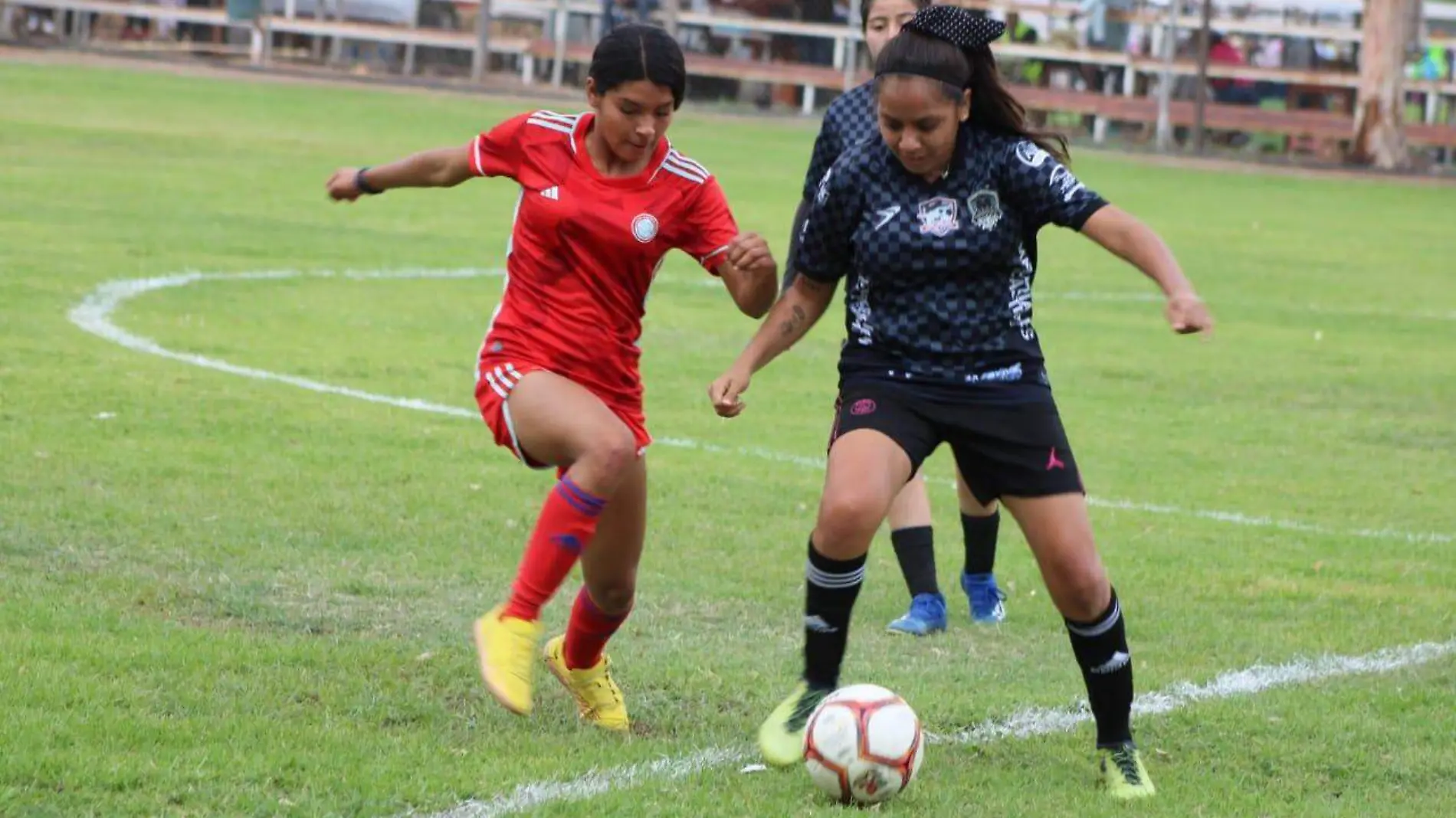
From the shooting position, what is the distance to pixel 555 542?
16.9 ft

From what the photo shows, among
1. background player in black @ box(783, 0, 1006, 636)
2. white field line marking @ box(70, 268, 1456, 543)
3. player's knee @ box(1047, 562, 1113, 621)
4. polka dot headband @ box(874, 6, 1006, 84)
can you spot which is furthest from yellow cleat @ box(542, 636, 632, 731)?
white field line marking @ box(70, 268, 1456, 543)

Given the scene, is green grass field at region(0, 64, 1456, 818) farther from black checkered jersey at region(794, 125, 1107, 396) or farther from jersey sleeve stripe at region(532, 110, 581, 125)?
jersey sleeve stripe at region(532, 110, 581, 125)

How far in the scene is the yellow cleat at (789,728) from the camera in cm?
509

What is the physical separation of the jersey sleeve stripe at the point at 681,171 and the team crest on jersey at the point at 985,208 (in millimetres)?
780

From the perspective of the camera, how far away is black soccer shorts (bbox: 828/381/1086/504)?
16.5 feet

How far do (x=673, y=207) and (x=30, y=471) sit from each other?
3997mm

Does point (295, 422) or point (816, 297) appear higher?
point (816, 297)

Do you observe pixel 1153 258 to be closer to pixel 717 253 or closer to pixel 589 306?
pixel 717 253

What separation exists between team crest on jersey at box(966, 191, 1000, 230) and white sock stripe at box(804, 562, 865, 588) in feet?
2.93

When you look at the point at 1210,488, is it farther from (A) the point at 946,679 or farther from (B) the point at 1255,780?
(B) the point at 1255,780

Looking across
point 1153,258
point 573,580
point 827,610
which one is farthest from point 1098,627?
point 573,580

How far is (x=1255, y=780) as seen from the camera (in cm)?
527

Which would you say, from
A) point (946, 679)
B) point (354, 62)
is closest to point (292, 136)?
point (354, 62)

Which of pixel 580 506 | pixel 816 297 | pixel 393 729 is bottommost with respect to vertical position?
pixel 393 729
